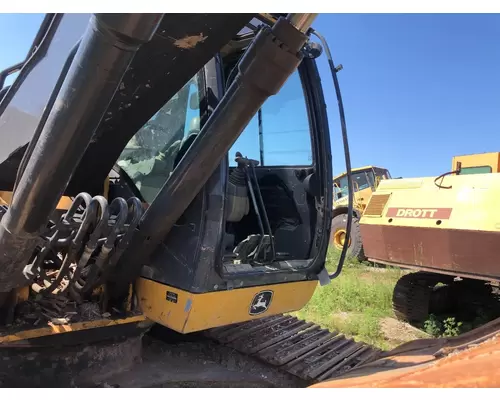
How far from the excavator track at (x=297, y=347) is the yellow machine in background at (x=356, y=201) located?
18.5 feet

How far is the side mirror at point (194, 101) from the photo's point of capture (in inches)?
99.4

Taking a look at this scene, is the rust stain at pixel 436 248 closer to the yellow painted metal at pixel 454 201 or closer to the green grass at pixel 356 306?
the yellow painted metal at pixel 454 201

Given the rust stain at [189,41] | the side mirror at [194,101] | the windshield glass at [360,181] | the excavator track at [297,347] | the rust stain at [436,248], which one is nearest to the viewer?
the rust stain at [189,41]

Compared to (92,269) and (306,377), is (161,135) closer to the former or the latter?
(92,269)

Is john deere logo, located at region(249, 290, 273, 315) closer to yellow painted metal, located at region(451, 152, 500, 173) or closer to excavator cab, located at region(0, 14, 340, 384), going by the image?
excavator cab, located at region(0, 14, 340, 384)

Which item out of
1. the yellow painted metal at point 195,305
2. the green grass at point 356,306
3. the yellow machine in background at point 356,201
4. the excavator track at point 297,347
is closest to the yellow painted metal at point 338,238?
the yellow machine in background at point 356,201

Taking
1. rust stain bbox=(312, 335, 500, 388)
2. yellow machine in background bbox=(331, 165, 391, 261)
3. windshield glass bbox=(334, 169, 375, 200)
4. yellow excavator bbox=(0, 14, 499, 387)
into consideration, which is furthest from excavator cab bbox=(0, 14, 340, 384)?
windshield glass bbox=(334, 169, 375, 200)

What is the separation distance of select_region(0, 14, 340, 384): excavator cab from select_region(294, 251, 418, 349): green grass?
209 centimetres

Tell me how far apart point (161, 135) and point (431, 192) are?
3.10 meters

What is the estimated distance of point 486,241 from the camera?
13.0 feet

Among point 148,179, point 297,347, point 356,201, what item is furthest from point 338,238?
point 148,179

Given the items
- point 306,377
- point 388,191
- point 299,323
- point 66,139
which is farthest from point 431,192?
point 66,139

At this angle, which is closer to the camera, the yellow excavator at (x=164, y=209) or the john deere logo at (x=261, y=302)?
the yellow excavator at (x=164, y=209)

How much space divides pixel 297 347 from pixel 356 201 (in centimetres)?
815
